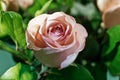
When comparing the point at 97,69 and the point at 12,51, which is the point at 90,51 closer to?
the point at 97,69

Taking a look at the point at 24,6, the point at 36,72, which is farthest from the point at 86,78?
the point at 24,6

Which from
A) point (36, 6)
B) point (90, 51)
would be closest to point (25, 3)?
point (36, 6)

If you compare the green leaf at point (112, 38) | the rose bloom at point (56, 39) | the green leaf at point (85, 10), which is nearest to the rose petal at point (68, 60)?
the rose bloom at point (56, 39)

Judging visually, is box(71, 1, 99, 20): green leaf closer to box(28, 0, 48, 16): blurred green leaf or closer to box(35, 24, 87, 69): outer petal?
box(28, 0, 48, 16): blurred green leaf

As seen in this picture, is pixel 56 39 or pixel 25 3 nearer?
pixel 56 39

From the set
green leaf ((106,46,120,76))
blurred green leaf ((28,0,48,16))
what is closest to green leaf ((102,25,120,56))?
green leaf ((106,46,120,76))

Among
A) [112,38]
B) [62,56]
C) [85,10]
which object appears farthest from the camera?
[85,10]

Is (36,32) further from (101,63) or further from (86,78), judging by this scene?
(101,63)

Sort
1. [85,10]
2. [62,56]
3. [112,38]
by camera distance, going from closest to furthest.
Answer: [62,56], [112,38], [85,10]
